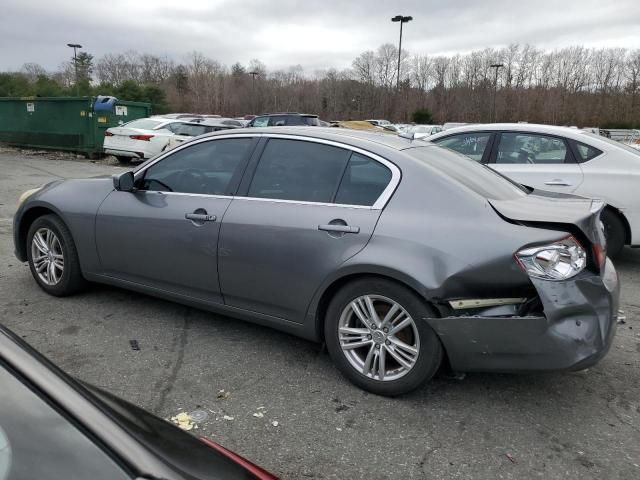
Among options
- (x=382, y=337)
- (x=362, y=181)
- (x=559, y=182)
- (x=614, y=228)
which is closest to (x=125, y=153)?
(x=559, y=182)

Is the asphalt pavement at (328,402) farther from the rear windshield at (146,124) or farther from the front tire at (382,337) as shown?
the rear windshield at (146,124)

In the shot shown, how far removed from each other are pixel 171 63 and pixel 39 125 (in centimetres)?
7492

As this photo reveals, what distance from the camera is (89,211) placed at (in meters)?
4.36

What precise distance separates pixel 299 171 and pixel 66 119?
17.7m

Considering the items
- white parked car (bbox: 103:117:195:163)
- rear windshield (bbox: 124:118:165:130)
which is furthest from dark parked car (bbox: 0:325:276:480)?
rear windshield (bbox: 124:118:165:130)

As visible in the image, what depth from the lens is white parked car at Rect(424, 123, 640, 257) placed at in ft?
19.2

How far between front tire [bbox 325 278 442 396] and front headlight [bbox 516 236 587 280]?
56 cm

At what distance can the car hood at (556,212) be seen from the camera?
291 cm

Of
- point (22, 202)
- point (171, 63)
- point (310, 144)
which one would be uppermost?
point (171, 63)

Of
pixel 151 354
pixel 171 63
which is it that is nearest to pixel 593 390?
pixel 151 354

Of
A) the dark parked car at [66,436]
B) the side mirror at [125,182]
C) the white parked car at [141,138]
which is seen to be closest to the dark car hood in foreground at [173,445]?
the dark parked car at [66,436]

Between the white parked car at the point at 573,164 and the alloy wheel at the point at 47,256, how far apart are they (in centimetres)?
477

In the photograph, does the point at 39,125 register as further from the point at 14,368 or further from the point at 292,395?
the point at 14,368

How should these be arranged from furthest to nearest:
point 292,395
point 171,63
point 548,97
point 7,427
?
1. point 171,63
2. point 548,97
3. point 292,395
4. point 7,427
